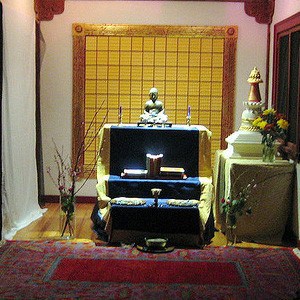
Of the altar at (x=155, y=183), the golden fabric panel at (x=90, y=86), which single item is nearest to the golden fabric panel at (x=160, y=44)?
the golden fabric panel at (x=90, y=86)

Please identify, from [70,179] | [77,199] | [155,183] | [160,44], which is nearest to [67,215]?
[155,183]

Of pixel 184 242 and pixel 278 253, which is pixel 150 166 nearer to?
A: pixel 184 242

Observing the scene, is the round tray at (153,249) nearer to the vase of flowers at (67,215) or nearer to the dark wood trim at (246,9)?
the vase of flowers at (67,215)

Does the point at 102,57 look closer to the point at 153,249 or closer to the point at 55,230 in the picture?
the point at 55,230

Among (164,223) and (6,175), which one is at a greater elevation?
(6,175)

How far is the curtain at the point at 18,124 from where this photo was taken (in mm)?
6348

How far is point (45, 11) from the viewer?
787cm

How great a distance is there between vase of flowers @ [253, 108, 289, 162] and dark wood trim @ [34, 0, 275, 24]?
5.76 ft

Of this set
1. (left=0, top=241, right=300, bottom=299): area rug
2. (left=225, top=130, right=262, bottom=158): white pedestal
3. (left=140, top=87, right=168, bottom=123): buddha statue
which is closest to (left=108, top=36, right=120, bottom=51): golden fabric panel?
(left=140, top=87, right=168, bottom=123): buddha statue

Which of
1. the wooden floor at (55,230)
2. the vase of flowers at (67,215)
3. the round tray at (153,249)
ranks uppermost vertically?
the vase of flowers at (67,215)

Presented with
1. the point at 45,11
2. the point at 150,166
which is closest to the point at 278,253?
the point at 150,166

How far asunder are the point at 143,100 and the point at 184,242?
2372 mm

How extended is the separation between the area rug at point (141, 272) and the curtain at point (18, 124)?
632mm

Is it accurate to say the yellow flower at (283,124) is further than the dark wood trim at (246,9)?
No
